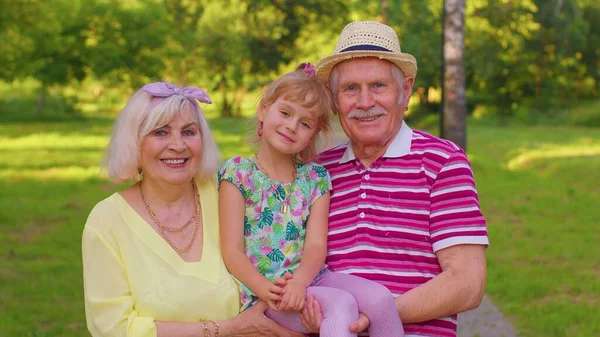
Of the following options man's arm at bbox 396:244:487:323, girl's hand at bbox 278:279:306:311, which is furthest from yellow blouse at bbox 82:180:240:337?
man's arm at bbox 396:244:487:323

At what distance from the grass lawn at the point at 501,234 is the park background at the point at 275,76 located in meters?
0.03

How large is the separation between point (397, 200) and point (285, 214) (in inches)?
17.7

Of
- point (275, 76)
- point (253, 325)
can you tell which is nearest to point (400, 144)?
point (253, 325)

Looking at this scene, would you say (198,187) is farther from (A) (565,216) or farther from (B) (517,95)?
(B) (517,95)

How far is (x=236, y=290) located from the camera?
3.54 meters

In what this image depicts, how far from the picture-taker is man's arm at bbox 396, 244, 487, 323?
3455 mm

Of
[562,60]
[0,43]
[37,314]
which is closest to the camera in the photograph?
[37,314]

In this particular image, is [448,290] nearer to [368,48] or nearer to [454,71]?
[368,48]

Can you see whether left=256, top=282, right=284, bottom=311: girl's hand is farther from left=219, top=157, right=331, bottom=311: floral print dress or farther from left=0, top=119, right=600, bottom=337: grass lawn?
left=0, top=119, right=600, bottom=337: grass lawn

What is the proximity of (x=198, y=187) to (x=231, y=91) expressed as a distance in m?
43.3

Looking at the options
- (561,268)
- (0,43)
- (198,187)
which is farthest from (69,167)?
(198,187)

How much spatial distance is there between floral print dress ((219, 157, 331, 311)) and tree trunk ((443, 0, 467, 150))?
1123cm

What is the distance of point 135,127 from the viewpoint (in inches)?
137

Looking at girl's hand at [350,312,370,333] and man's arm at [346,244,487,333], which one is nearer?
girl's hand at [350,312,370,333]
